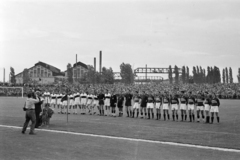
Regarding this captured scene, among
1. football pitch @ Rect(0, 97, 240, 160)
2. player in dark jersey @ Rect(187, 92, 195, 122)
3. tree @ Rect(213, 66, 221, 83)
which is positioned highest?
tree @ Rect(213, 66, 221, 83)

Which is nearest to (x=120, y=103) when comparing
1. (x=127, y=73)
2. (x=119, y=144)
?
(x=119, y=144)

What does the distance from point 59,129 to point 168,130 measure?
5.64 meters

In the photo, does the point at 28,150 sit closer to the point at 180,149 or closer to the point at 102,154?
the point at 102,154

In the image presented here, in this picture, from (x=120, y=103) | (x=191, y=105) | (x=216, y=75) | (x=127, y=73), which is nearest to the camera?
(x=191, y=105)

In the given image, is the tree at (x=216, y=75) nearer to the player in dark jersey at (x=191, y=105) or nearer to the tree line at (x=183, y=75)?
the tree line at (x=183, y=75)

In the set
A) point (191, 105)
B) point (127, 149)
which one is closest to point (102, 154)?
point (127, 149)

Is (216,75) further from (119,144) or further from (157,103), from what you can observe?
(119,144)

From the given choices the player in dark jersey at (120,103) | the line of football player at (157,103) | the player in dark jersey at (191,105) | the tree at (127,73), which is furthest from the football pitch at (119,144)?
the tree at (127,73)

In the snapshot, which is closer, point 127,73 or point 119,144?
point 119,144

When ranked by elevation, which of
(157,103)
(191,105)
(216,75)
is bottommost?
(191,105)

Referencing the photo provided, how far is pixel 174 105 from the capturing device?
20.0m

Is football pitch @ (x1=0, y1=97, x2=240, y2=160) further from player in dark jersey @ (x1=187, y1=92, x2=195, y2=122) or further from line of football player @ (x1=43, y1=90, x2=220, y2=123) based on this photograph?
player in dark jersey @ (x1=187, y1=92, x2=195, y2=122)

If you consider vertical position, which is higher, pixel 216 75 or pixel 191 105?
pixel 216 75

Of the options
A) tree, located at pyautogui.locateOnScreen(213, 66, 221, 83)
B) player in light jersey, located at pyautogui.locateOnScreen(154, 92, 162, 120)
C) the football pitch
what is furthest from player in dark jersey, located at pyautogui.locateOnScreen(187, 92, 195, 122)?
tree, located at pyautogui.locateOnScreen(213, 66, 221, 83)
